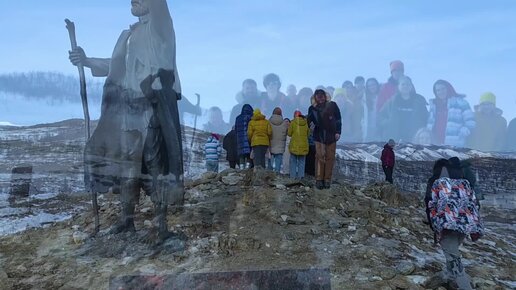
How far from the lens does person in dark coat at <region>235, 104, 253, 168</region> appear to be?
25.5 feet

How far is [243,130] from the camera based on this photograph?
7848 mm

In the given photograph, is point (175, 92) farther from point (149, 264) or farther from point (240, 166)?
point (240, 166)

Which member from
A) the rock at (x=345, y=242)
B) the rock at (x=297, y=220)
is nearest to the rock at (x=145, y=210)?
the rock at (x=297, y=220)

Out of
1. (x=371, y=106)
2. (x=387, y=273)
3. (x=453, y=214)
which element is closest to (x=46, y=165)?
(x=387, y=273)

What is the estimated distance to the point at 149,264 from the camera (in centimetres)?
401

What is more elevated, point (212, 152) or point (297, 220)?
point (212, 152)

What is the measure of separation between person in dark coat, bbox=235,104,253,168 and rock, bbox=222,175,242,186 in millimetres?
1095

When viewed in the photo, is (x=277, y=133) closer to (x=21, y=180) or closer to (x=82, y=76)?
(x=21, y=180)

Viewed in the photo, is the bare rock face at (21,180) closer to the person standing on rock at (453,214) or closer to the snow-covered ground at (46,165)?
the snow-covered ground at (46,165)

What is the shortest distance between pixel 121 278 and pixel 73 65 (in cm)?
202

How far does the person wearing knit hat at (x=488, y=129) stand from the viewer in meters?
15.6

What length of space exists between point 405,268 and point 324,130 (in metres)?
2.59

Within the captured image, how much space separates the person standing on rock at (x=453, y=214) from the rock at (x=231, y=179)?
3182mm

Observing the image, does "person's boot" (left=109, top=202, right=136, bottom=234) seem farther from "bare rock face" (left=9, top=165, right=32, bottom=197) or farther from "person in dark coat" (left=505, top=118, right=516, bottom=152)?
"person in dark coat" (left=505, top=118, right=516, bottom=152)
